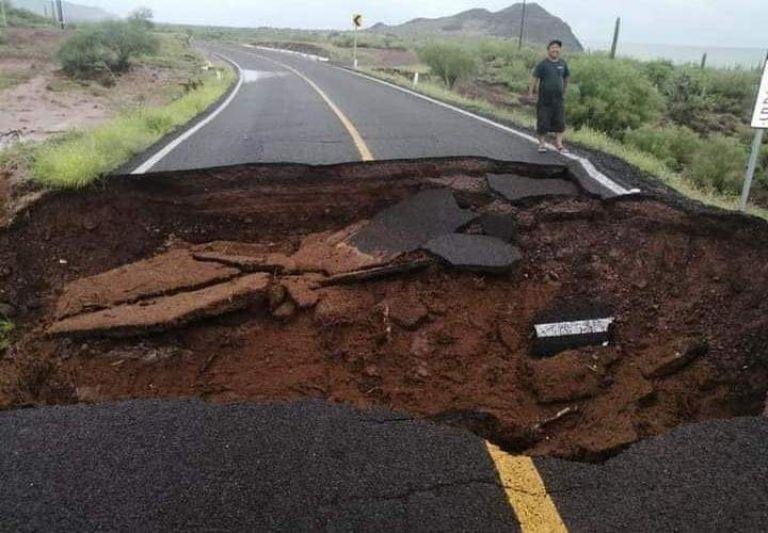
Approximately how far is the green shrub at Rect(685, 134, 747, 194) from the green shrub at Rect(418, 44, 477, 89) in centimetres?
1466

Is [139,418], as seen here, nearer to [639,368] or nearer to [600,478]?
[600,478]

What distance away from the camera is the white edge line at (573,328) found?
419cm

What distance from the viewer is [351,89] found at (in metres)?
19.1

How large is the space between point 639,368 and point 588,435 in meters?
0.83

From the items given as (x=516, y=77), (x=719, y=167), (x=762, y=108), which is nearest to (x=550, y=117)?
(x=762, y=108)

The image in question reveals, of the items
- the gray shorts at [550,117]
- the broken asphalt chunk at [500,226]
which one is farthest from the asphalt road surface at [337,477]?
the gray shorts at [550,117]

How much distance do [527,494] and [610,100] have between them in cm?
1598

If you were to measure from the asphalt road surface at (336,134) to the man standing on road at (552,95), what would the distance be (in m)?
0.36

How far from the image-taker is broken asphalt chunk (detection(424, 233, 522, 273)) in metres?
4.81

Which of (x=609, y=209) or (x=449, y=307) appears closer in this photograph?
(x=449, y=307)

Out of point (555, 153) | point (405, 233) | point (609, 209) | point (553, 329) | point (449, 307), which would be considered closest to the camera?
point (553, 329)

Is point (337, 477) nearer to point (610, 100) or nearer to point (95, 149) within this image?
point (95, 149)

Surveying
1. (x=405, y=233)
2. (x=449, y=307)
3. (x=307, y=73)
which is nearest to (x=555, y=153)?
(x=405, y=233)

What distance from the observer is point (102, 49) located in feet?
87.9
